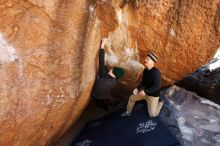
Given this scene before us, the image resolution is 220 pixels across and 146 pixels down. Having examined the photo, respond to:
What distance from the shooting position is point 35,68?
580cm

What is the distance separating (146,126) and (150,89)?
59 centimetres

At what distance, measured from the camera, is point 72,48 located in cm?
626

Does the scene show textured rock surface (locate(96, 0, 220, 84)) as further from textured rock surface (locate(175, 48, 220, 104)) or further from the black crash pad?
textured rock surface (locate(175, 48, 220, 104))

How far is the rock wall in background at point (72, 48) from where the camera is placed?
18.2 ft

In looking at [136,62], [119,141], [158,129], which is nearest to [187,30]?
[136,62]

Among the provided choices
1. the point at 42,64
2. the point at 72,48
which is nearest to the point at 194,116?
the point at 72,48

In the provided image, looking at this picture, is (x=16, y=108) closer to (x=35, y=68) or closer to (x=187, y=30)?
(x=35, y=68)

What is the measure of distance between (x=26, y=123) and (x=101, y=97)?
1758 mm

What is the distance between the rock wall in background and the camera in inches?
219

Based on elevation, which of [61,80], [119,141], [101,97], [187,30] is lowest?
[119,141]

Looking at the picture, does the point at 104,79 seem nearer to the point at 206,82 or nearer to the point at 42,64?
the point at 42,64

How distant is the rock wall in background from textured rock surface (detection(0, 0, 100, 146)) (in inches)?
0.5

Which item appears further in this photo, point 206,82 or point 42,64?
point 206,82

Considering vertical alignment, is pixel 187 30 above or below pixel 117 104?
above
